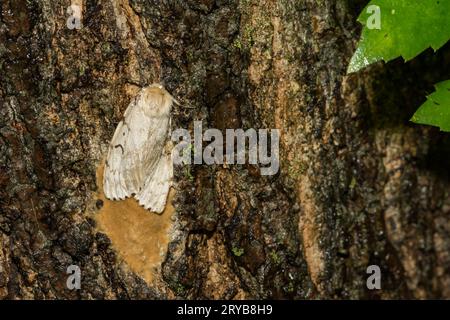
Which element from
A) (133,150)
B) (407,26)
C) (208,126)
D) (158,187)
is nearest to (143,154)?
(133,150)

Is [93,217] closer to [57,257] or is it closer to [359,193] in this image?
[57,257]

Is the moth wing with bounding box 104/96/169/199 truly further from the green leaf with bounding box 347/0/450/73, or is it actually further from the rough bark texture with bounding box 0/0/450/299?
the green leaf with bounding box 347/0/450/73

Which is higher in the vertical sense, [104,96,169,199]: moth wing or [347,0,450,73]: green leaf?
[347,0,450,73]: green leaf

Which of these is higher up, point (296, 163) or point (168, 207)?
point (296, 163)

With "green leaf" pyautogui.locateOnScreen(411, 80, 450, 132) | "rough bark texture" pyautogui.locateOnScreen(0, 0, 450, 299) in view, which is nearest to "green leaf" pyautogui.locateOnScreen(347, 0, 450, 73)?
"green leaf" pyautogui.locateOnScreen(411, 80, 450, 132)

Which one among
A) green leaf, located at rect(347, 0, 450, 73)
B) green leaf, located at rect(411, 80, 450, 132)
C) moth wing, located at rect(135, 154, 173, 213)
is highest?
green leaf, located at rect(347, 0, 450, 73)

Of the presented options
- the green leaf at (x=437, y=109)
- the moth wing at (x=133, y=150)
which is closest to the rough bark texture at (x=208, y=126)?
the moth wing at (x=133, y=150)

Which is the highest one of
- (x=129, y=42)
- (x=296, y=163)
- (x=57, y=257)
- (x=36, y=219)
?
(x=129, y=42)

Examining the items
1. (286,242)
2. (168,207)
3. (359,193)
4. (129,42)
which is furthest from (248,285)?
(129,42)
